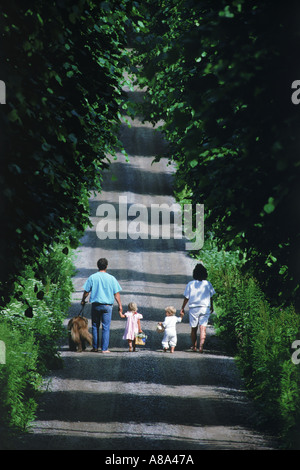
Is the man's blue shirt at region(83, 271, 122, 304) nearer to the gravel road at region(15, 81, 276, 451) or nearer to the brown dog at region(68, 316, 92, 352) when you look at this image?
the brown dog at region(68, 316, 92, 352)

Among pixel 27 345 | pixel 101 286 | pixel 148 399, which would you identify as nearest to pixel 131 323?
pixel 101 286

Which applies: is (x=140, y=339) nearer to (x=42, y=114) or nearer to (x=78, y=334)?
(x=78, y=334)

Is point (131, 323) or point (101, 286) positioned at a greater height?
point (101, 286)

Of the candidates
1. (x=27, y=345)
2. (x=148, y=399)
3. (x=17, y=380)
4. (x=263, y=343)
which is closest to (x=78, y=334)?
(x=148, y=399)

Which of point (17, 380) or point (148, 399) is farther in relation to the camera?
point (148, 399)

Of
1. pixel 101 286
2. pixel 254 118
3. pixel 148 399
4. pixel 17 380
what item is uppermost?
pixel 254 118

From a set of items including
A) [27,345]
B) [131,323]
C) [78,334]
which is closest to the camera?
[27,345]

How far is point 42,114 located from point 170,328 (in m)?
9.05

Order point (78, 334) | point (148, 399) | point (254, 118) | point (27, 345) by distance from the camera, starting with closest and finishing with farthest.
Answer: point (254, 118) → point (27, 345) → point (148, 399) → point (78, 334)

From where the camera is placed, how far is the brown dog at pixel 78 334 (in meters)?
17.0

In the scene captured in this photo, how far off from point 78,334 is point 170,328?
190 centimetres

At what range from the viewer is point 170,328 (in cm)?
1752

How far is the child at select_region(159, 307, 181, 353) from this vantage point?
1745 centimetres

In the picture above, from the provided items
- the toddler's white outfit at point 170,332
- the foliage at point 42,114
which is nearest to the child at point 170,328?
the toddler's white outfit at point 170,332
